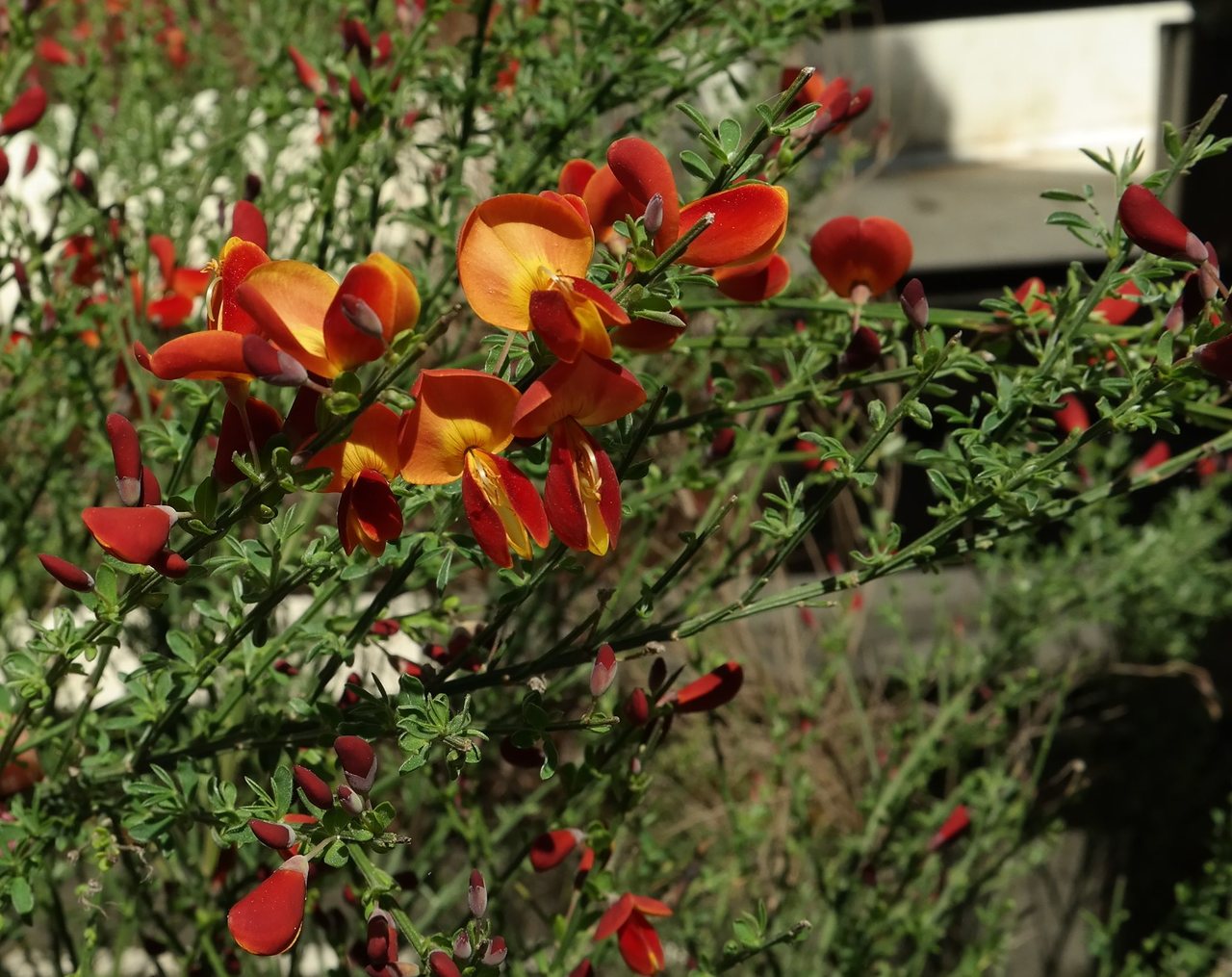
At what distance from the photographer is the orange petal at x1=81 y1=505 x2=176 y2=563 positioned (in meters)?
0.65

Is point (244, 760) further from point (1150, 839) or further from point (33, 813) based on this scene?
point (1150, 839)

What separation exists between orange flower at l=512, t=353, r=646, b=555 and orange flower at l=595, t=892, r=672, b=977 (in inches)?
15.2

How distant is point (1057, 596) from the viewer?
2188mm

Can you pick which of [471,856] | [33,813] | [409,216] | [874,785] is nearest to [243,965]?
[471,856]

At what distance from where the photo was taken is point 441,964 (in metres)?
0.74

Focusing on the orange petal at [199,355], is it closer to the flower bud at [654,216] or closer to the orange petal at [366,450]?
the orange petal at [366,450]

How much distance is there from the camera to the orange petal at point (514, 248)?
63cm

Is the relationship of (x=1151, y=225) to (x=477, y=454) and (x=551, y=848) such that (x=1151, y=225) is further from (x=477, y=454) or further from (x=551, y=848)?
(x=551, y=848)

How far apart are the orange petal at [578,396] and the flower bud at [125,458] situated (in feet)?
0.74

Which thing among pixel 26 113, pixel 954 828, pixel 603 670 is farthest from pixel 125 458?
pixel 954 828

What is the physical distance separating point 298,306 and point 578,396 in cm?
14

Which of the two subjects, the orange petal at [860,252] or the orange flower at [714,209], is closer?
the orange flower at [714,209]

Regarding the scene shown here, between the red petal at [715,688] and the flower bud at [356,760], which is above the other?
the flower bud at [356,760]

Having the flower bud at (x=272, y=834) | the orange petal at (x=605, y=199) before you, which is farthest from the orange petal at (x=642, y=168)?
the flower bud at (x=272, y=834)
